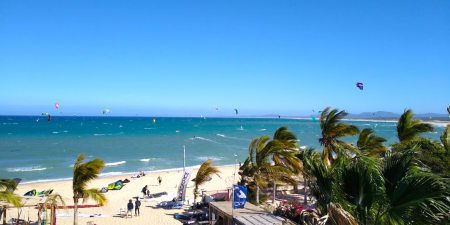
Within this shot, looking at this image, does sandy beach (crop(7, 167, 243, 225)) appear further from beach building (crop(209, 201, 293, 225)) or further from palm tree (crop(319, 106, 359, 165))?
palm tree (crop(319, 106, 359, 165))

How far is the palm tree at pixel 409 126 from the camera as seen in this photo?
464 inches

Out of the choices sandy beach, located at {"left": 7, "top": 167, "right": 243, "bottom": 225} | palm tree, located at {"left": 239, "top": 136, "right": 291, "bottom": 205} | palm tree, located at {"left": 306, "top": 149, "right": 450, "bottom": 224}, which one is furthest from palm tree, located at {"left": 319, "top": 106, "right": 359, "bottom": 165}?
palm tree, located at {"left": 306, "top": 149, "right": 450, "bottom": 224}

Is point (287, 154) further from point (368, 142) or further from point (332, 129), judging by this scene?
point (368, 142)

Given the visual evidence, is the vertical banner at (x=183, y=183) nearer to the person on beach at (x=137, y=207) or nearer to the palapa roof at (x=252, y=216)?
the person on beach at (x=137, y=207)

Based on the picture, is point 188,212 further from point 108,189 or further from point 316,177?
point 316,177

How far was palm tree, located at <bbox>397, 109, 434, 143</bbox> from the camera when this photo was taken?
11.8 m

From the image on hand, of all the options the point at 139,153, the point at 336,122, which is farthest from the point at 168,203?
the point at 139,153

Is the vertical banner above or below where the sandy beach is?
above

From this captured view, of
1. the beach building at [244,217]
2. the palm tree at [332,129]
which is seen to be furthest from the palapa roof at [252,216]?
the palm tree at [332,129]

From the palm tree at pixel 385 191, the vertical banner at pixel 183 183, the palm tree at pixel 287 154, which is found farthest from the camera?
the vertical banner at pixel 183 183

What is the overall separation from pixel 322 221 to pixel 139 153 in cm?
3842

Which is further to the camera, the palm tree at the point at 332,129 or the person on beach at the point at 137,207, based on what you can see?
the person on beach at the point at 137,207

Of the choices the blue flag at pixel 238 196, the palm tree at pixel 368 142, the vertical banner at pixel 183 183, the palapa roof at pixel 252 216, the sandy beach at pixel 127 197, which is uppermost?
the palm tree at pixel 368 142

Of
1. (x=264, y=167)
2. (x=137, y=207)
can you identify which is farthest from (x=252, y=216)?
(x=137, y=207)
